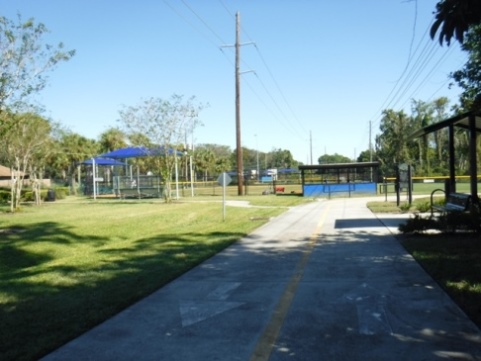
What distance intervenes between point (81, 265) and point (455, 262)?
6.84 meters

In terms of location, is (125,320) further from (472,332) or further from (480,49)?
(480,49)

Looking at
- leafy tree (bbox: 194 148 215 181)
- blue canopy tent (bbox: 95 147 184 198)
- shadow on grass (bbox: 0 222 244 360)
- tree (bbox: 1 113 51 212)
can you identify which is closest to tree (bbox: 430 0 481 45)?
shadow on grass (bbox: 0 222 244 360)

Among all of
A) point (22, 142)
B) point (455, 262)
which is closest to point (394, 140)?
point (22, 142)

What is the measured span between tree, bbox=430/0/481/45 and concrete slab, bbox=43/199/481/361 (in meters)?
2.96

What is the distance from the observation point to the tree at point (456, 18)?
4582 mm

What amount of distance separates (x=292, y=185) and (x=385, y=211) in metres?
37.1

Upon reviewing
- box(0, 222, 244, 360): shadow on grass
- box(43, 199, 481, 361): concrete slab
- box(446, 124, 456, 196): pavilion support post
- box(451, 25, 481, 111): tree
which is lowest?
box(43, 199, 481, 361): concrete slab

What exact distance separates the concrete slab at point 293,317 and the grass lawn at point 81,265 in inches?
12.3

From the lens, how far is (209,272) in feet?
28.7

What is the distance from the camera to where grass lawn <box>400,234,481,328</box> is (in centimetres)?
639

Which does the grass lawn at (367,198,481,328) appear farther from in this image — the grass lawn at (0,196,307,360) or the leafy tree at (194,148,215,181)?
the leafy tree at (194,148,215,181)

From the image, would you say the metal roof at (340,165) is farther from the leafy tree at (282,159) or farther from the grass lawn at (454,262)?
the leafy tree at (282,159)

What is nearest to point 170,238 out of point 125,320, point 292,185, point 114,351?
point 125,320

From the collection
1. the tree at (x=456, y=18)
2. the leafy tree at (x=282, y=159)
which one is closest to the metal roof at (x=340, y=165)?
the tree at (x=456, y=18)
